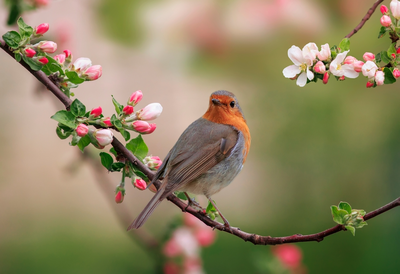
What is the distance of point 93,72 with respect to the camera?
959 mm

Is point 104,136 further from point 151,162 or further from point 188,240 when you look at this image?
point 188,240

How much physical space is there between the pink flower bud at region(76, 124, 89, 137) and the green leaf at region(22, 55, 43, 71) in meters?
0.15

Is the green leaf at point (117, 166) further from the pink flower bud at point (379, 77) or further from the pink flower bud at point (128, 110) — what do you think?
the pink flower bud at point (379, 77)

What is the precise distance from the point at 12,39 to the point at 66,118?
0.20m

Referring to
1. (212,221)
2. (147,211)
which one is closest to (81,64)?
(147,211)

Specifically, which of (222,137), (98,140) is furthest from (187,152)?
(98,140)

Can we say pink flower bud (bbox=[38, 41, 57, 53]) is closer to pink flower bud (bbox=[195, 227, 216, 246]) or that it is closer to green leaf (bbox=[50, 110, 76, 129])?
green leaf (bbox=[50, 110, 76, 129])

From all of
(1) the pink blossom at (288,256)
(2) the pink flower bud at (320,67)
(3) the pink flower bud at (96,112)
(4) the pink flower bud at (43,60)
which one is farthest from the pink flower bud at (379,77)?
A: (1) the pink blossom at (288,256)

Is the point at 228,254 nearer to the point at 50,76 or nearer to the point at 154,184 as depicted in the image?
the point at 154,184

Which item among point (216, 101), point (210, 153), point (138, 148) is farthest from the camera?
point (216, 101)

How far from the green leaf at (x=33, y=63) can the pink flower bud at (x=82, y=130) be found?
0.15 m

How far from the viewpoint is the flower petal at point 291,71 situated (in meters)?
0.96

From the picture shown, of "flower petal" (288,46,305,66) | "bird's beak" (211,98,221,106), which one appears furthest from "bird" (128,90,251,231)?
"flower petal" (288,46,305,66)

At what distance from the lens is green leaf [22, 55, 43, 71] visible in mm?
876
